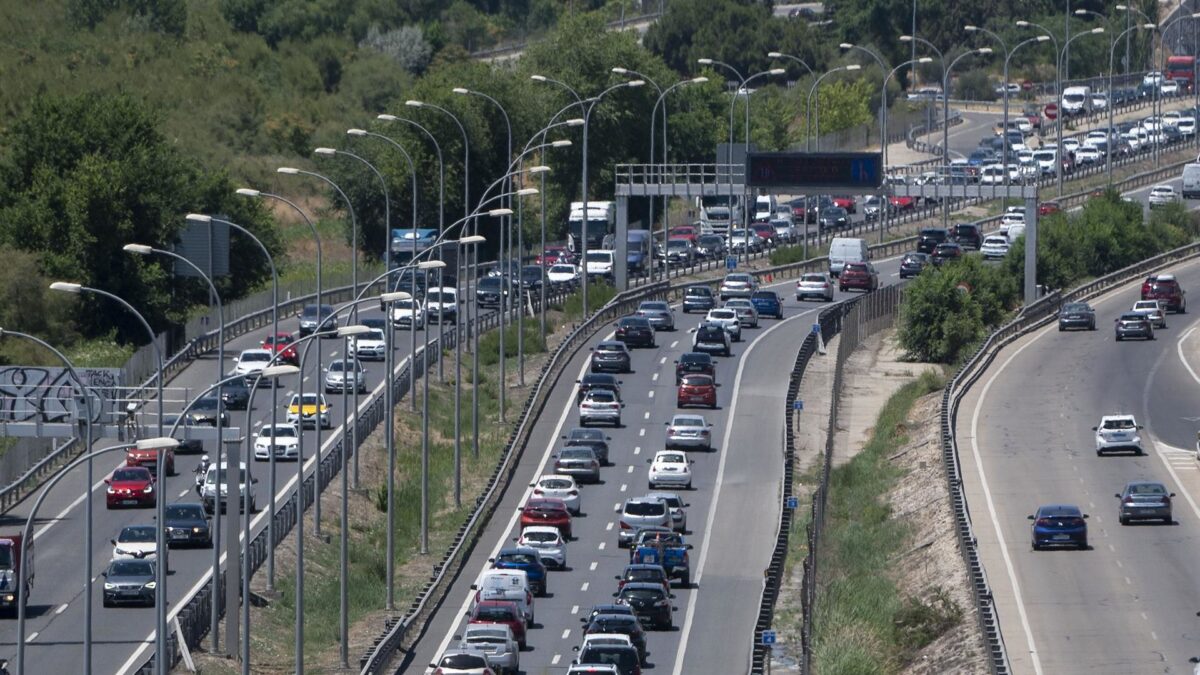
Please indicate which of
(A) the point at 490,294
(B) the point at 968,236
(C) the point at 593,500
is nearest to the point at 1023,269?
(B) the point at 968,236

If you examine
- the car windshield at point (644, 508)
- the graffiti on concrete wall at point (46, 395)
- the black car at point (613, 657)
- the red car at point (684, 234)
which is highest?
the graffiti on concrete wall at point (46, 395)

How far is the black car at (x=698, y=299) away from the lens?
99.9 m

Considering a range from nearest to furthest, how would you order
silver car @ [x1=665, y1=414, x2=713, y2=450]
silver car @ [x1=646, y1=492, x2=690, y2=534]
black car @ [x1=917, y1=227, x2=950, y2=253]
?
silver car @ [x1=646, y1=492, x2=690, y2=534] < silver car @ [x1=665, y1=414, x2=713, y2=450] < black car @ [x1=917, y1=227, x2=950, y2=253]

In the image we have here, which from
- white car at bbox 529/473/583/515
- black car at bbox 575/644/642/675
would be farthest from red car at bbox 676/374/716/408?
black car at bbox 575/644/642/675

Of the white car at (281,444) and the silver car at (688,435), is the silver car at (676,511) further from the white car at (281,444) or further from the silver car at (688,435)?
the white car at (281,444)

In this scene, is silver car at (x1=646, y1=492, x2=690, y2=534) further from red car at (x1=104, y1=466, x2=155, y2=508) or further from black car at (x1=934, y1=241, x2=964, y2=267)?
black car at (x1=934, y1=241, x2=964, y2=267)

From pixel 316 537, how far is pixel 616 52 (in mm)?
81592

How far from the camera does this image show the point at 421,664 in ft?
165

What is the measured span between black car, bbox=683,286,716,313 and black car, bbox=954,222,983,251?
2161cm

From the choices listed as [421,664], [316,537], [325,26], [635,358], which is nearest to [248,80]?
[325,26]

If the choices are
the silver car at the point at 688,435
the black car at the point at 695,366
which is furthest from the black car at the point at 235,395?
the silver car at the point at 688,435

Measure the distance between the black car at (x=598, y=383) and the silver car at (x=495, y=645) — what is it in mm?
29871

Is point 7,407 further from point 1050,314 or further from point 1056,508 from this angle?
point 1050,314

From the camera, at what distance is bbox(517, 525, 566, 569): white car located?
59.9 meters
